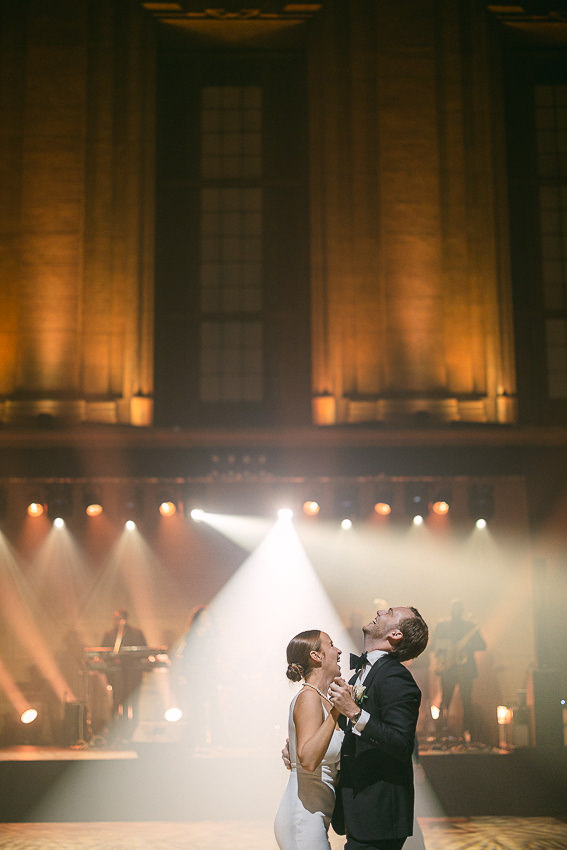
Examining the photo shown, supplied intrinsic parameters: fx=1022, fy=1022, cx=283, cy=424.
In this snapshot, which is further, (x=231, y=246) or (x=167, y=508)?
(x=231, y=246)

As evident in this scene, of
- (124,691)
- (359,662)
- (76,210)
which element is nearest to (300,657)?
(359,662)

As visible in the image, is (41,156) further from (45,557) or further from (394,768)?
(394,768)

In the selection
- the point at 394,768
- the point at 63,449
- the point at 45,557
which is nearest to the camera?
the point at 394,768

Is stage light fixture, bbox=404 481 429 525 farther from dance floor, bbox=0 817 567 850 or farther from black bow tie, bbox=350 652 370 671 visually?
black bow tie, bbox=350 652 370 671

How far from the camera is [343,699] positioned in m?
4.69

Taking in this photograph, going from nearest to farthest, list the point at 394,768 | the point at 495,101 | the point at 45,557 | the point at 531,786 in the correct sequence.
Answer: the point at 394,768 → the point at 531,786 → the point at 45,557 → the point at 495,101

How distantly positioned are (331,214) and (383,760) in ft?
41.6

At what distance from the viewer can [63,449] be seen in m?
14.7

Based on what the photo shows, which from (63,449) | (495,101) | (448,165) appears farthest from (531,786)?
(495,101)

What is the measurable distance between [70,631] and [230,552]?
277 centimetres

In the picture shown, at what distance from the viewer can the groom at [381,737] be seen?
15.5 ft

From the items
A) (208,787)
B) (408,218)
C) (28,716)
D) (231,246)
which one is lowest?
(208,787)

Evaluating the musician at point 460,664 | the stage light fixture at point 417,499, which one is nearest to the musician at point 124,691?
the musician at point 460,664

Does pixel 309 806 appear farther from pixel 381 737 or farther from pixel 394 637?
pixel 394 637
